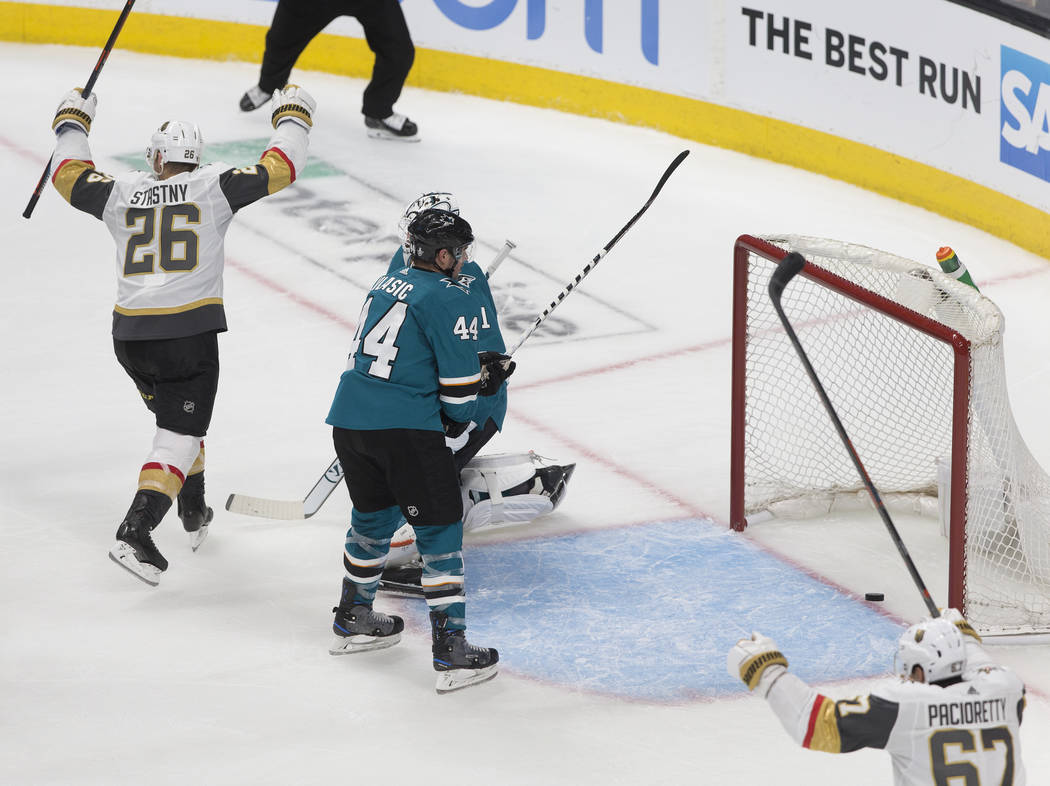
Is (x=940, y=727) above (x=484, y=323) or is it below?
below

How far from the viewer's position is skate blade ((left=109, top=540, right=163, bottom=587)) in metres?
4.16

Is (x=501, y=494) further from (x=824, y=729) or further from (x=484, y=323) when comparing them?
(x=824, y=729)

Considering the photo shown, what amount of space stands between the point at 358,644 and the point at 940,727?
161 cm

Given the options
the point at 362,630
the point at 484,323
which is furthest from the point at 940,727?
the point at 362,630

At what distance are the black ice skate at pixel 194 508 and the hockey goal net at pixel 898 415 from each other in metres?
1.35

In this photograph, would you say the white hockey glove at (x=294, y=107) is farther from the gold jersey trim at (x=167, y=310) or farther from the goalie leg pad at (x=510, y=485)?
the goalie leg pad at (x=510, y=485)

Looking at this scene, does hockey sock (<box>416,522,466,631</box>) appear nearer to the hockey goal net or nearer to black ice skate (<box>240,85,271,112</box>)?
the hockey goal net

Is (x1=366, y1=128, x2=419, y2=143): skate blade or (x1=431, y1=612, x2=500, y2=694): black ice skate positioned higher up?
(x1=366, y1=128, x2=419, y2=143): skate blade

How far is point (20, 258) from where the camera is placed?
663 centimetres

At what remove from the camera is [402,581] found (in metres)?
4.35

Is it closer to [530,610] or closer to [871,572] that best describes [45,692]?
[530,610]

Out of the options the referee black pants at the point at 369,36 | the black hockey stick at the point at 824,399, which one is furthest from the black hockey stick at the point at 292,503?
the referee black pants at the point at 369,36

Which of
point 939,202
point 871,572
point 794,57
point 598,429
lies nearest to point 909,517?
point 871,572

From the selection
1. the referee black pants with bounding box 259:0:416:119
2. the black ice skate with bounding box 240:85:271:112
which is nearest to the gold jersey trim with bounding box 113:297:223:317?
the referee black pants with bounding box 259:0:416:119
